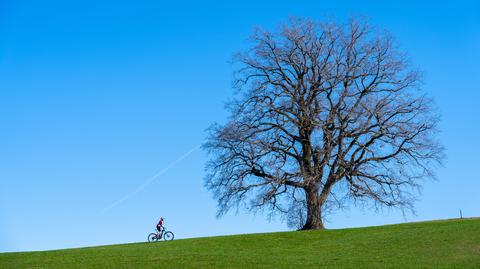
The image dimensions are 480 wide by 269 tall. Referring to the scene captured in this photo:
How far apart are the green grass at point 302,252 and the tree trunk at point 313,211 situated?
3.46m

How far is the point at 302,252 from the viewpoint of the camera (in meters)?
30.7

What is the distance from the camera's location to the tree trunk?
4014 centimetres

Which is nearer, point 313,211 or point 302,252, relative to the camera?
point 302,252

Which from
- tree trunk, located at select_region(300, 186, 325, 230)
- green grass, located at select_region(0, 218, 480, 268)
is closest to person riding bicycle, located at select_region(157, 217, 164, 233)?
green grass, located at select_region(0, 218, 480, 268)

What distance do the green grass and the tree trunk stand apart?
3.46m

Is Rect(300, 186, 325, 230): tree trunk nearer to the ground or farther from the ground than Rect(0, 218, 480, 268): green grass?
farther from the ground

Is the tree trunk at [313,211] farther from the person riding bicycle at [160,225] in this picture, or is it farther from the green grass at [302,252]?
the person riding bicycle at [160,225]

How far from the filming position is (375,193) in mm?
40781

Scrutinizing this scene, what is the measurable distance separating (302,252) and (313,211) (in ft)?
32.0

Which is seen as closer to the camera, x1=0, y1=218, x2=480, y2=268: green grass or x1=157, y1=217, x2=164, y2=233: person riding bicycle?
x1=0, y1=218, x2=480, y2=268: green grass

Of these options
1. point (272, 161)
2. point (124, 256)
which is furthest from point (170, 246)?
point (272, 161)

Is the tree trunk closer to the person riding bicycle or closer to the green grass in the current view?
the green grass

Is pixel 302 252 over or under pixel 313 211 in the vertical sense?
under

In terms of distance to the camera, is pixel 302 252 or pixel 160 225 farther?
pixel 160 225
